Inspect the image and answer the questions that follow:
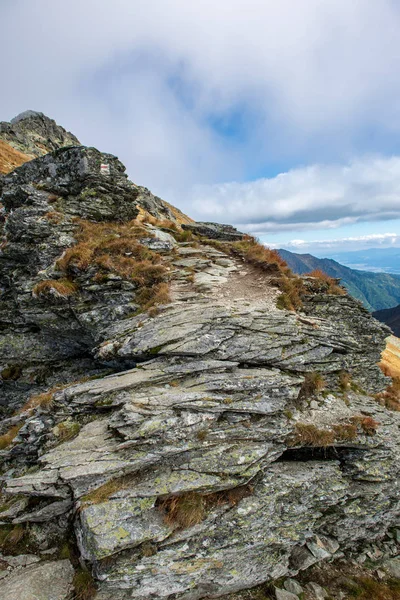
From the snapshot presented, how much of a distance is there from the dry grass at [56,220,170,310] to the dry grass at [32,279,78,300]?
1192mm

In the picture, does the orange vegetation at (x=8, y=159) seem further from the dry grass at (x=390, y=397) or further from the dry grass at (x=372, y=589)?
the dry grass at (x=372, y=589)

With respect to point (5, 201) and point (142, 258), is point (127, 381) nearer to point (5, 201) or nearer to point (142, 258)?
point (142, 258)

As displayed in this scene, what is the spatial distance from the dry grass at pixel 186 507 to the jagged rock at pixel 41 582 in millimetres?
3558

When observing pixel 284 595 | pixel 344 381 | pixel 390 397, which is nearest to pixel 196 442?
pixel 284 595

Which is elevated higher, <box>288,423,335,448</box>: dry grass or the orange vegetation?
the orange vegetation

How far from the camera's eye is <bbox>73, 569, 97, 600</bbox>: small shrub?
861 cm

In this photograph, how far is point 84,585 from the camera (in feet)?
28.7

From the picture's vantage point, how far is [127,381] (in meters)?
12.0

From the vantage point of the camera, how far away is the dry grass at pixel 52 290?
17.6m

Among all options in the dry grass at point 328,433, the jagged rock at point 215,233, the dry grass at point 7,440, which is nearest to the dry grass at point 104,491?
the dry grass at point 7,440

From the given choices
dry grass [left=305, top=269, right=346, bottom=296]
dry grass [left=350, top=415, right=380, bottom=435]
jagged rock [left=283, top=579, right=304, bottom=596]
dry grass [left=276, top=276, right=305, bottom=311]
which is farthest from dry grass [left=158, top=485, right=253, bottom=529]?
dry grass [left=305, top=269, right=346, bottom=296]

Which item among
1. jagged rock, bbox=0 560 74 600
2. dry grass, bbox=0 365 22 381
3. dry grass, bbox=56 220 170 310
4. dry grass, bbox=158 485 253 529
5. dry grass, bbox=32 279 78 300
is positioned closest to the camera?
jagged rock, bbox=0 560 74 600

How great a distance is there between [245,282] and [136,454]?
12.7 m

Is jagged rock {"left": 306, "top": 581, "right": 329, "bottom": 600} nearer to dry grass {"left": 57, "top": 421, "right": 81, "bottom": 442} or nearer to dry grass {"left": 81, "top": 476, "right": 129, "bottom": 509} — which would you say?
dry grass {"left": 81, "top": 476, "right": 129, "bottom": 509}
